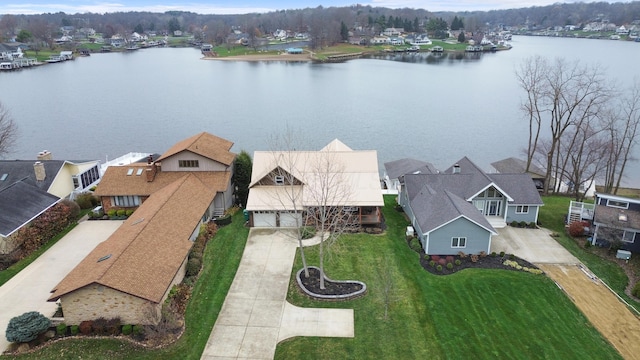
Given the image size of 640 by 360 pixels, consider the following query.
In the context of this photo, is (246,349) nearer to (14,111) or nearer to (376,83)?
(14,111)

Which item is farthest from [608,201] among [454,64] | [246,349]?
[454,64]

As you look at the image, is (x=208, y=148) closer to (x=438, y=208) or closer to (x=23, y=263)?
(x=23, y=263)

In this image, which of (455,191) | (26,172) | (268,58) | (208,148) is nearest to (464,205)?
(455,191)

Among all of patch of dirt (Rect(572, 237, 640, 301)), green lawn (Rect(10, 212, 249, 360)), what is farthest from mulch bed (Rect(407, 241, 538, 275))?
green lawn (Rect(10, 212, 249, 360))

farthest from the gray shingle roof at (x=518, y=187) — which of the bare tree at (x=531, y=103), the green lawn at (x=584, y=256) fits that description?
the bare tree at (x=531, y=103)

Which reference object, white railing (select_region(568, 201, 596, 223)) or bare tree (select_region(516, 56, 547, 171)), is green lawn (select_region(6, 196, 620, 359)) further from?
bare tree (select_region(516, 56, 547, 171))

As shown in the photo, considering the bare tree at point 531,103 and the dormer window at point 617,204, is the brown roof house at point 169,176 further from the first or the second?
the bare tree at point 531,103
